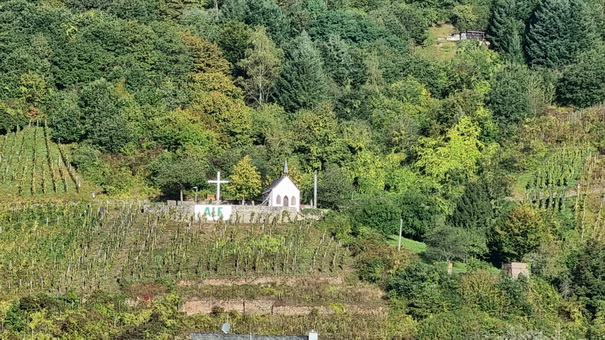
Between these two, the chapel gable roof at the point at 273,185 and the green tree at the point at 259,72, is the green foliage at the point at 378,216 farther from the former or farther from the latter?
the green tree at the point at 259,72

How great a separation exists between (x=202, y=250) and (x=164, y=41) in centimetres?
3002

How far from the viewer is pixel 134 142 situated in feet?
277

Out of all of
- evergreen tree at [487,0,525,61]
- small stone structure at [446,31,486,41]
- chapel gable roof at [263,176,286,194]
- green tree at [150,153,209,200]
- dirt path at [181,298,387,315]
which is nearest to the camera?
dirt path at [181,298,387,315]

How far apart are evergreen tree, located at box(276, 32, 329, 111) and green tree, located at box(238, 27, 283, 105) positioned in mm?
1216

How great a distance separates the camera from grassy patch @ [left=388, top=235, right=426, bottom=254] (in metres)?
71.7

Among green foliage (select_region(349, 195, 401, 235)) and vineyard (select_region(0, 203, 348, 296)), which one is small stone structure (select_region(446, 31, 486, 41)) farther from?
vineyard (select_region(0, 203, 348, 296))

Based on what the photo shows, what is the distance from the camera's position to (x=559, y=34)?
340 feet

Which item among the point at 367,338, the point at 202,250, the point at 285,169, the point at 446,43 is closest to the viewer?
the point at 367,338

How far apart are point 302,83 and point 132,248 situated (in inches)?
1084

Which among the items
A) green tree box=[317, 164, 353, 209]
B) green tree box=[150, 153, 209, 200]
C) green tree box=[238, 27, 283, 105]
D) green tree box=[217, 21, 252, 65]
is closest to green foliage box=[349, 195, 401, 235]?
green tree box=[317, 164, 353, 209]

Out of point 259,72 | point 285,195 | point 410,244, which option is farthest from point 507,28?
point 410,244

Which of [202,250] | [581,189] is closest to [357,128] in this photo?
[581,189]

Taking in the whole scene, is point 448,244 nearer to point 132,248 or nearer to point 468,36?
point 132,248

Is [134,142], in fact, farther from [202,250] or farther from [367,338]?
[367,338]
